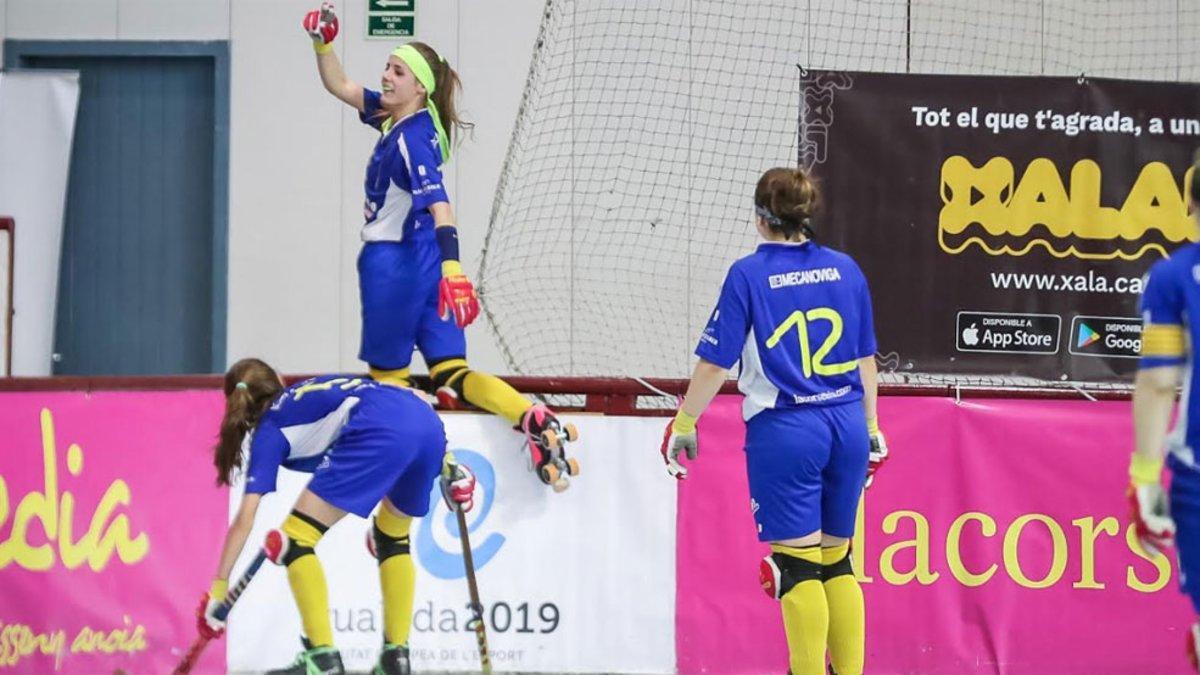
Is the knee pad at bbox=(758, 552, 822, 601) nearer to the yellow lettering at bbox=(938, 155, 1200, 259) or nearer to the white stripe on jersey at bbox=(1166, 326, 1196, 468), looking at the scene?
the white stripe on jersey at bbox=(1166, 326, 1196, 468)

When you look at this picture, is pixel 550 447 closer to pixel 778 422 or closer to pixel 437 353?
pixel 437 353

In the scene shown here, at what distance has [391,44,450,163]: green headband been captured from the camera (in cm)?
637

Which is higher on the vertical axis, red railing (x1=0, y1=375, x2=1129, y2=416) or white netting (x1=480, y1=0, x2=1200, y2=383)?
white netting (x1=480, y1=0, x2=1200, y2=383)

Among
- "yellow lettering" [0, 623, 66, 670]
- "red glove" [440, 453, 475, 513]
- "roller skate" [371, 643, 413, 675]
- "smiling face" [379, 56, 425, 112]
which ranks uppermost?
"smiling face" [379, 56, 425, 112]

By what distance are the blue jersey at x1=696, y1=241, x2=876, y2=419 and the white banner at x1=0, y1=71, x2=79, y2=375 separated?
5297mm

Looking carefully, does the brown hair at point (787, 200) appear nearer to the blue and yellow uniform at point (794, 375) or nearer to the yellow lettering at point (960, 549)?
the blue and yellow uniform at point (794, 375)

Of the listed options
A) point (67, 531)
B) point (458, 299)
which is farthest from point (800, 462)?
point (67, 531)

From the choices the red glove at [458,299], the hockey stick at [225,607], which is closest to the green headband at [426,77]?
the red glove at [458,299]

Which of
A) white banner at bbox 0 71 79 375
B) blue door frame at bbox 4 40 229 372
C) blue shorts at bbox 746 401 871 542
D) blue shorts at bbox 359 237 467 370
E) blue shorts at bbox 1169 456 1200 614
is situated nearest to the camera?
blue shorts at bbox 1169 456 1200 614

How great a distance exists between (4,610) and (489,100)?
422cm

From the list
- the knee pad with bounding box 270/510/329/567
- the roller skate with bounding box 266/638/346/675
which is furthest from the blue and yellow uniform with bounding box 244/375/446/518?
the roller skate with bounding box 266/638/346/675

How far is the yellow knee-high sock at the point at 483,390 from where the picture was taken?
21.2 feet

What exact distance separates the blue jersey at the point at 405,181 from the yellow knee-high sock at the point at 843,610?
1.91m

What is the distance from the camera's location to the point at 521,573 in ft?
22.3
